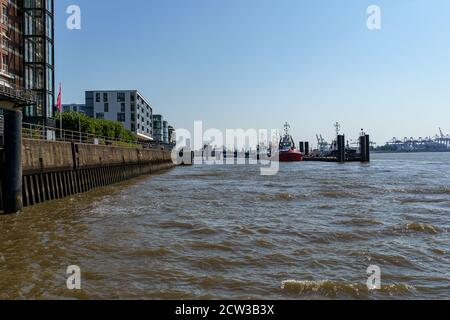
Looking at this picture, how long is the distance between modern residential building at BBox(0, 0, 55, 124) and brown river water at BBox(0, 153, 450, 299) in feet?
128

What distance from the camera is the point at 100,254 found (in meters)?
10.6

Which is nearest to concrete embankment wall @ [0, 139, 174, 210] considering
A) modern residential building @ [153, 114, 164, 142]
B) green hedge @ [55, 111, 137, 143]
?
green hedge @ [55, 111, 137, 143]

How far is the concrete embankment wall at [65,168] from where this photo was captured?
19.3m

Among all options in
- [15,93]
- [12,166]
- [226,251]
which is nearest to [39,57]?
[15,93]

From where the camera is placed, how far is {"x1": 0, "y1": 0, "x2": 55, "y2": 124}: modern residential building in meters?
51.1

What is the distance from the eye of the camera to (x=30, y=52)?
55844 mm

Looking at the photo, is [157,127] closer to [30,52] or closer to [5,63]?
[30,52]

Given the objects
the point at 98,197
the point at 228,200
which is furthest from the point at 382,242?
the point at 98,197

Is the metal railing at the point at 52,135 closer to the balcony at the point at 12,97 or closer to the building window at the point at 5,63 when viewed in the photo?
the balcony at the point at 12,97

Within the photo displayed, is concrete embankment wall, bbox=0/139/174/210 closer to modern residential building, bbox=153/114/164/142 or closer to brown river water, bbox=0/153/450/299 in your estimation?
brown river water, bbox=0/153/450/299

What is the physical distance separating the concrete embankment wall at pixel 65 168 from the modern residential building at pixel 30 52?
19091 mm

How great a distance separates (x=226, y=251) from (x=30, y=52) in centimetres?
5455
